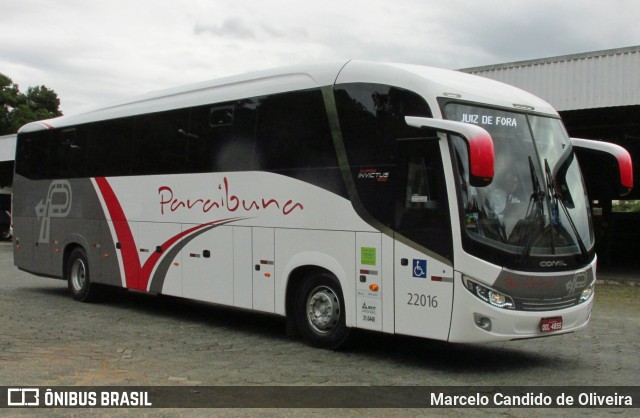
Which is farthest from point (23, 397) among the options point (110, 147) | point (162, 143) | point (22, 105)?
point (22, 105)

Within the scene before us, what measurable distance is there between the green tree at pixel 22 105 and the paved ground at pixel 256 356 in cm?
5277

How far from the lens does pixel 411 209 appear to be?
8641 millimetres

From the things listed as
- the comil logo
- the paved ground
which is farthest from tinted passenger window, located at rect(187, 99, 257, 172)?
the comil logo

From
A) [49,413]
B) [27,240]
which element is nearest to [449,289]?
[49,413]

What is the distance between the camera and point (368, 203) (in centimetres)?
909

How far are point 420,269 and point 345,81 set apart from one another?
252 cm

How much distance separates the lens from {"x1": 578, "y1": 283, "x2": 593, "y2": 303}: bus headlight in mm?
8922

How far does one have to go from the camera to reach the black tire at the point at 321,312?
9.55m

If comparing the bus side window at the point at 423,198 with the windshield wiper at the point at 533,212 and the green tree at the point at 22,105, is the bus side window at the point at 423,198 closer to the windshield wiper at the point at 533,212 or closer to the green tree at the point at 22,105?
the windshield wiper at the point at 533,212

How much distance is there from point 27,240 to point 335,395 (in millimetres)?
10833

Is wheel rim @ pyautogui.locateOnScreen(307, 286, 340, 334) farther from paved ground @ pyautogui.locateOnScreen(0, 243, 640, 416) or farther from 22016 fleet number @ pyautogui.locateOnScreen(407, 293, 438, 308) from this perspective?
22016 fleet number @ pyautogui.locateOnScreen(407, 293, 438, 308)

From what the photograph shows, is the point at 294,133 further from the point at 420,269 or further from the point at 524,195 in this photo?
the point at 524,195

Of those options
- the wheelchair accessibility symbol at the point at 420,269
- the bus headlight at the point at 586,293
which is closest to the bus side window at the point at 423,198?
the wheelchair accessibility symbol at the point at 420,269

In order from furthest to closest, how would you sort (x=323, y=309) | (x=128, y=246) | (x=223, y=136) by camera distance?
(x=128, y=246) < (x=223, y=136) < (x=323, y=309)
